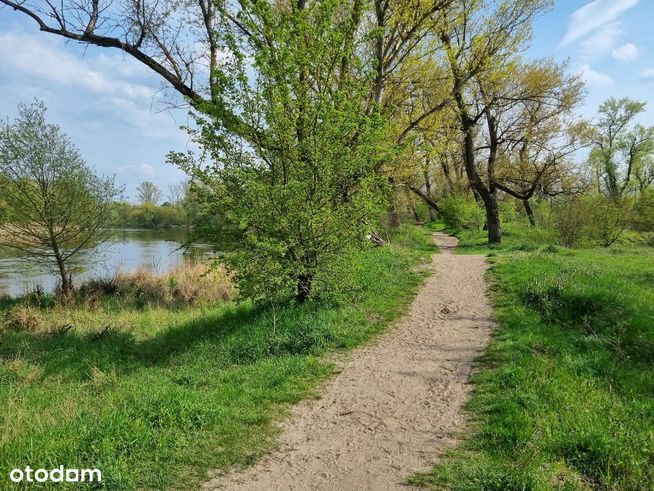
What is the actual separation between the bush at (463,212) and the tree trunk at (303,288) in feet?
67.8

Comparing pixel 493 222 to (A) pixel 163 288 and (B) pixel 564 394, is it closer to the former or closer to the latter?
(A) pixel 163 288

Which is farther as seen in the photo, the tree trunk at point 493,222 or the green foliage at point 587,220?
the green foliage at point 587,220

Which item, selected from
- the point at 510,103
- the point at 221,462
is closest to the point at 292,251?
the point at 221,462

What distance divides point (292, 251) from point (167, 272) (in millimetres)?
11175

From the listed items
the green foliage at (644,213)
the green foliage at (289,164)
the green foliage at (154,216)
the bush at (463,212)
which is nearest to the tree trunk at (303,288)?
the green foliage at (289,164)

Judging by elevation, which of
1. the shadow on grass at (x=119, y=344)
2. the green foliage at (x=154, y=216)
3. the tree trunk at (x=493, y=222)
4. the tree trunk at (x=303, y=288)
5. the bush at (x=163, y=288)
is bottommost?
the shadow on grass at (x=119, y=344)

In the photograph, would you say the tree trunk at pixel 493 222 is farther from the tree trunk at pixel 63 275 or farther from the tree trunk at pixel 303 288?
the tree trunk at pixel 63 275

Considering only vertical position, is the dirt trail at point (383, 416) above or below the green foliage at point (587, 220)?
below

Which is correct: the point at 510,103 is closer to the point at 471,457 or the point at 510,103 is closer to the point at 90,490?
the point at 471,457

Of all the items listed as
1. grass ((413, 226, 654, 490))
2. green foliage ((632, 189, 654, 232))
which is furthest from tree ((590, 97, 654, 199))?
grass ((413, 226, 654, 490))

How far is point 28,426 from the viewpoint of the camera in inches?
176

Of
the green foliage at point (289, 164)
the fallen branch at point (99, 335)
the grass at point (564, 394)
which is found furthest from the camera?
the fallen branch at point (99, 335)

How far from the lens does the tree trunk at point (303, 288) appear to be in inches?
349

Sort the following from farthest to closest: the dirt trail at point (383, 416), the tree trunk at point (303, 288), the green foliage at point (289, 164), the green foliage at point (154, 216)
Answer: the green foliage at point (154, 216)
the tree trunk at point (303, 288)
the green foliage at point (289, 164)
the dirt trail at point (383, 416)
